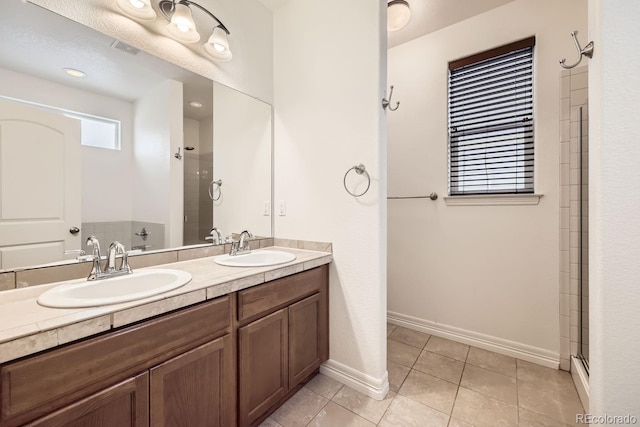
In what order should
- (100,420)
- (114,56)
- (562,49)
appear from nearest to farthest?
1. (100,420)
2. (114,56)
3. (562,49)

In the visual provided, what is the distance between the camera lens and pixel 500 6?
206 centimetres

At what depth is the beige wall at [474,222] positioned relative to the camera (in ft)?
6.23

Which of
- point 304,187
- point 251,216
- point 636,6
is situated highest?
point 636,6

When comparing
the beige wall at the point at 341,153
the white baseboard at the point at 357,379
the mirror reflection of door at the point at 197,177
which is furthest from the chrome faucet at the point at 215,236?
the white baseboard at the point at 357,379

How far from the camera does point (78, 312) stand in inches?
31.5

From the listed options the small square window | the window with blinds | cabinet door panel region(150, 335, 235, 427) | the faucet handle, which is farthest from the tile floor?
the small square window

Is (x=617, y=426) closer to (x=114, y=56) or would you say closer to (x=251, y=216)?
(x=251, y=216)

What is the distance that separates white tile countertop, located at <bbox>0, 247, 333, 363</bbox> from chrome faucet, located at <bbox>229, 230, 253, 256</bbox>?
1.53ft

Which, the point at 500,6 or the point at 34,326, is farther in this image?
the point at 500,6

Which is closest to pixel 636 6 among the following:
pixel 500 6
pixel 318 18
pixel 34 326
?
pixel 500 6

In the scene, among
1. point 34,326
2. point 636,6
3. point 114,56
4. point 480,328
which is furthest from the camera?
point 480,328

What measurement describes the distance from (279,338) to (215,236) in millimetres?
815

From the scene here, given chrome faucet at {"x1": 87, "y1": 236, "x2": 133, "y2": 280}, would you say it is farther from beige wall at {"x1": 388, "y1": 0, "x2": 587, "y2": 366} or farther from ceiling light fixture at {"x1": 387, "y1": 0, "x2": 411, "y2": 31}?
ceiling light fixture at {"x1": 387, "y1": 0, "x2": 411, "y2": 31}

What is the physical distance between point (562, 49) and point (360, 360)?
101 inches
